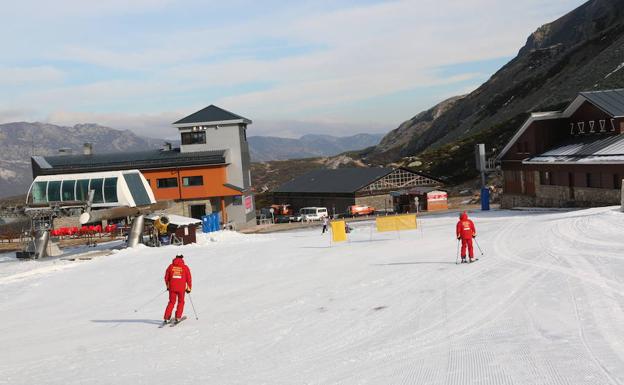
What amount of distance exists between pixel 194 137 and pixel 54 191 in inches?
890

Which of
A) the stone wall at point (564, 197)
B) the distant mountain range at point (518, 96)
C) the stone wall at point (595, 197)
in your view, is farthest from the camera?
the distant mountain range at point (518, 96)

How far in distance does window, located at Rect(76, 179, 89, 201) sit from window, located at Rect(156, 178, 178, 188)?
1782cm

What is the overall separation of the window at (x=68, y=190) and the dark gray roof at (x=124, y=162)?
1788 cm

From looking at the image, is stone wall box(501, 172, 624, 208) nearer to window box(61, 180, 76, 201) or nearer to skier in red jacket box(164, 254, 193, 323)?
skier in red jacket box(164, 254, 193, 323)

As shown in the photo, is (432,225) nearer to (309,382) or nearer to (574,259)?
(574,259)

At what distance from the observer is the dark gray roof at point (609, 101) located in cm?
3875

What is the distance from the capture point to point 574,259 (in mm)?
18594

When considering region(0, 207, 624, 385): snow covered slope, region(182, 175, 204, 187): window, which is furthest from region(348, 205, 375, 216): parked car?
region(0, 207, 624, 385): snow covered slope

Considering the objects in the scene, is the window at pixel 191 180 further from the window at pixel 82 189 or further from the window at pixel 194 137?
the window at pixel 82 189

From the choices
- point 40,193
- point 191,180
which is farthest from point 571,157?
point 40,193

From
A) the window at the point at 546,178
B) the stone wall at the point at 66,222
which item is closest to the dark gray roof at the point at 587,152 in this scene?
the window at the point at 546,178

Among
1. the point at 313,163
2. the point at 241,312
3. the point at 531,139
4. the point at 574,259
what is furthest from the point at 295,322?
the point at 313,163

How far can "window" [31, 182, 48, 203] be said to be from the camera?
40562 mm

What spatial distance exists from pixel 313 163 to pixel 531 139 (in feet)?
428
